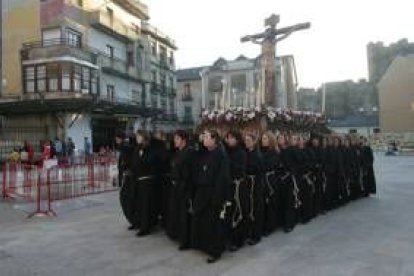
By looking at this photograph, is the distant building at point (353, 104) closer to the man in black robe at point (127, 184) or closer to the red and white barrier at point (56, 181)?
the red and white barrier at point (56, 181)

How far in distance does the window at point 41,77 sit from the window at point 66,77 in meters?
1.36

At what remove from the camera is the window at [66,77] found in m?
33.3

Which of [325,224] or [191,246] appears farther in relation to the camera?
[325,224]

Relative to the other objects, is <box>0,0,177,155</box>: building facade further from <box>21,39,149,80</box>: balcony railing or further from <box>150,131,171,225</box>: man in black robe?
<box>150,131,171,225</box>: man in black robe

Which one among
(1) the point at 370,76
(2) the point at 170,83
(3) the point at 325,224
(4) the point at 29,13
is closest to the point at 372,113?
(1) the point at 370,76

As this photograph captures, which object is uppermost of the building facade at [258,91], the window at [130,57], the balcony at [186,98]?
the window at [130,57]

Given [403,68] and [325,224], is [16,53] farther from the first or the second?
[403,68]

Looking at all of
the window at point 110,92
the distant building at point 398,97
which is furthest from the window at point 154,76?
the distant building at point 398,97

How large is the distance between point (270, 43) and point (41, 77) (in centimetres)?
2272

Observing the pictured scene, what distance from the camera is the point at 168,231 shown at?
8523 millimetres


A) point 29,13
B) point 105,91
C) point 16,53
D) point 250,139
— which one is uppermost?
point 29,13

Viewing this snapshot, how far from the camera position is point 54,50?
33.3 m

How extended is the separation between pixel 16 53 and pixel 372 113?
52.9 metres

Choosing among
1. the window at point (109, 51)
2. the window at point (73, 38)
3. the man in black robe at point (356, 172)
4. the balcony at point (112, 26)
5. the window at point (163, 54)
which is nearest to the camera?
the man in black robe at point (356, 172)
